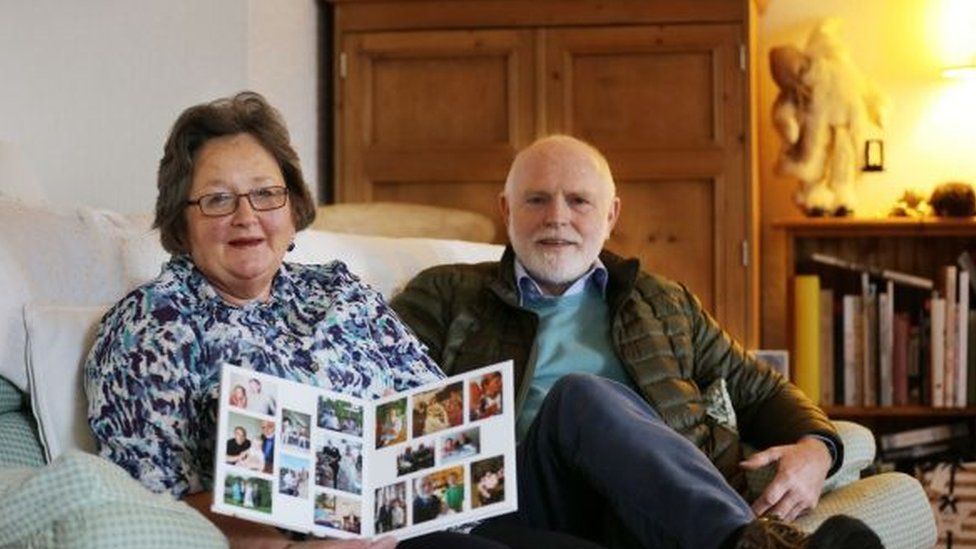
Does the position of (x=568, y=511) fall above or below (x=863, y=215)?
below

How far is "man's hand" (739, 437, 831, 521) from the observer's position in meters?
2.48

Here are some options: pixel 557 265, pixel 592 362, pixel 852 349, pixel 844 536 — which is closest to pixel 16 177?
pixel 557 265

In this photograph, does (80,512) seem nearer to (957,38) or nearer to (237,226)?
(237,226)

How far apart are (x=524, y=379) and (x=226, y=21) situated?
1547 mm

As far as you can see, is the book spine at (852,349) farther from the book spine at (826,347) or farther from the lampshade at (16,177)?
the lampshade at (16,177)

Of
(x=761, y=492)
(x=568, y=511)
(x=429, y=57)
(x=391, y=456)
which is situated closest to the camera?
(x=391, y=456)

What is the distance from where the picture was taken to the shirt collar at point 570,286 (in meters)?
2.90

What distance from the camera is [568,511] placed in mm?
2398

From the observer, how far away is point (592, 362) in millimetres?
2791

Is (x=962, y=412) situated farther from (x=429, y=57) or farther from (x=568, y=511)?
(x=568, y=511)

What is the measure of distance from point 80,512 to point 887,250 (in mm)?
3327

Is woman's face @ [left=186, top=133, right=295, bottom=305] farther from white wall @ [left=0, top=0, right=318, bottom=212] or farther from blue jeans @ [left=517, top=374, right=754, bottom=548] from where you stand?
white wall @ [left=0, top=0, right=318, bottom=212]

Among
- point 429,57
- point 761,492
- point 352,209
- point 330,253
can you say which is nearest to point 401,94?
point 429,57

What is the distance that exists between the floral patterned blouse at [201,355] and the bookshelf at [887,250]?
2.23 metres
